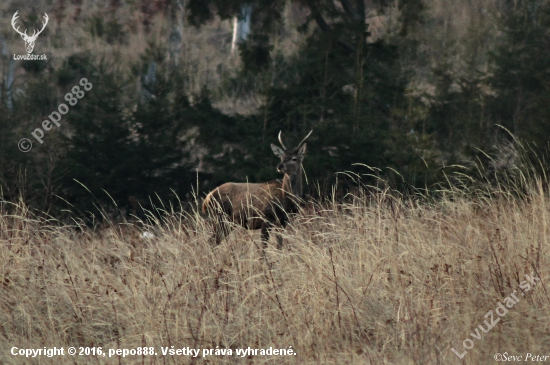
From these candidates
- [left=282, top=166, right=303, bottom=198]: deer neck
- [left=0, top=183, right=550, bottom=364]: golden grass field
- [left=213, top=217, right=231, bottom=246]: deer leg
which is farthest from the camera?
[left=282, top=166, right=303, bottom=198]: deer neck

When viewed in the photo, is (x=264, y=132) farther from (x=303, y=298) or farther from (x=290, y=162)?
(x=303, y=298)

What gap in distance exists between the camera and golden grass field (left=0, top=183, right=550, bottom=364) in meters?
4.66

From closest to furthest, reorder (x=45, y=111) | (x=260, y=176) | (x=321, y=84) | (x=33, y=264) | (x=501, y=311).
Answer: (x=501, y=311) → (x=33, y=264) → (x=260, y=176) → (x=321, y=84) → (x=45, y=111)

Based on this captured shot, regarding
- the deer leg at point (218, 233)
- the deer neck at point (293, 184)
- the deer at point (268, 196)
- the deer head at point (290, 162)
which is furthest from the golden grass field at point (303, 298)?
the deer head at point (290, 162)

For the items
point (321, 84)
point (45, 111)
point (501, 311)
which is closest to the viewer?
point (501, 311)

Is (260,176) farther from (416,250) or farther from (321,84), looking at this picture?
(416,250)

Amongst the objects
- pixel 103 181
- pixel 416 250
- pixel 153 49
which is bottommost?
pixel 103 181

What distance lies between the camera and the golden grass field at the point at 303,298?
15.3 feet

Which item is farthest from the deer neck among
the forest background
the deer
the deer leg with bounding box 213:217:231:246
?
the forest background

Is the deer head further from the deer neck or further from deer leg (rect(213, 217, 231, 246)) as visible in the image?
deer leg (rect(213, 217, 231, 246))

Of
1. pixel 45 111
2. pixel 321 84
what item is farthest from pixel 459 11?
pixel 321 84

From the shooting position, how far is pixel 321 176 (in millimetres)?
13906

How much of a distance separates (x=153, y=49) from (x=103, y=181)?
539cm

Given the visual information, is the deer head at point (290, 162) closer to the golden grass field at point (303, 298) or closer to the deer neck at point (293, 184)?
the deer neck at point (293, 184)
